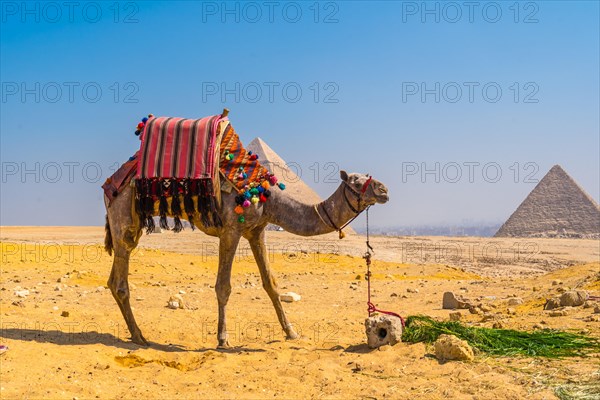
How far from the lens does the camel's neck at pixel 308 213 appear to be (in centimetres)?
808

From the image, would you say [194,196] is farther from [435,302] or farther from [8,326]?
[435,302]

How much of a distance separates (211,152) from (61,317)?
168 inches

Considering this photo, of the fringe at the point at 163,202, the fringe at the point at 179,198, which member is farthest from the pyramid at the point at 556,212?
the fringe at the point at 163,202

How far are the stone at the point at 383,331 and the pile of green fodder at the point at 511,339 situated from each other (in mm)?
172

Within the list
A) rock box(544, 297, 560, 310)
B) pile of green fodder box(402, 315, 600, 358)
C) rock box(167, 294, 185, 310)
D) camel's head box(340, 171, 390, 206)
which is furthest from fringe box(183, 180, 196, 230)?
rock box(544, 297, 560, 310)

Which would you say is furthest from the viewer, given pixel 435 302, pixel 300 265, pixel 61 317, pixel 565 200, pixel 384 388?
pixel 565 200

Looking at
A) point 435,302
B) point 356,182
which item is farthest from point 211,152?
point 435,302

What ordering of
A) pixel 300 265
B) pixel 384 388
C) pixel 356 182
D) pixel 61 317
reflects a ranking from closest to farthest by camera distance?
pixel 384 388
pixel 356 182
pixel 61 317
pixel 300 265

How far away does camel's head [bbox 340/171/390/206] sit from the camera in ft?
25.7

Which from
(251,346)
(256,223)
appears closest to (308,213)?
(256,223)

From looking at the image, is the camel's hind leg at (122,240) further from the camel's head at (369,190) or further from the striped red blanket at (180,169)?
the camel's head at (369,190)

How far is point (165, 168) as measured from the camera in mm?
8172

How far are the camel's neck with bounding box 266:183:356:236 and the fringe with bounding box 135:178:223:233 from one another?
2.84 ft

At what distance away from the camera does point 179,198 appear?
8.23 metres
